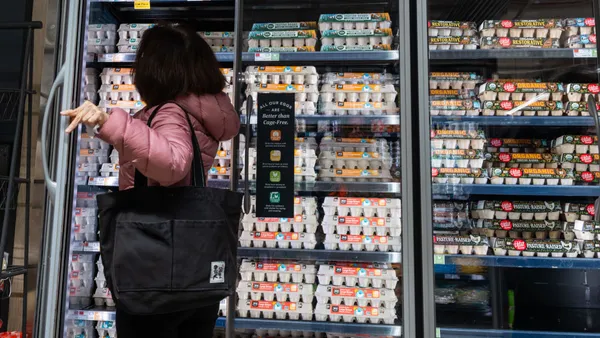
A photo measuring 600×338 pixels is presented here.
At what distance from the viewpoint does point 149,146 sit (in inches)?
39.0

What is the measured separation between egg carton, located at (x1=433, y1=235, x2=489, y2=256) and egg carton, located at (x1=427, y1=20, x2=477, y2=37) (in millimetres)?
1081

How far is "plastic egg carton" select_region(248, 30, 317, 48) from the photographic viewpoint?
7.53ft

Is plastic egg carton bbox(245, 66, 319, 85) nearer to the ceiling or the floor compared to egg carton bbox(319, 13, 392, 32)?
nearer to the floor

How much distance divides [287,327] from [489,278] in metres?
1.07

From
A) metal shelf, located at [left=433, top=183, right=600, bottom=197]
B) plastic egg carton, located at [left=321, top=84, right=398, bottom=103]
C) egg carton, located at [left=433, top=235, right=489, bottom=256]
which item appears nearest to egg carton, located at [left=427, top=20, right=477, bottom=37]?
plastic egg carton, located at [left=321, top=84, right=398, bottom=103]

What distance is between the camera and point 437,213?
87.2 inches

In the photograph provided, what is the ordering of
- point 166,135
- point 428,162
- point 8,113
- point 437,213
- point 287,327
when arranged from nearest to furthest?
1. point 166,135
2. point 428,162
3. point 287,327
4. point 437,213
5. point 8,113

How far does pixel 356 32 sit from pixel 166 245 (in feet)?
5.23

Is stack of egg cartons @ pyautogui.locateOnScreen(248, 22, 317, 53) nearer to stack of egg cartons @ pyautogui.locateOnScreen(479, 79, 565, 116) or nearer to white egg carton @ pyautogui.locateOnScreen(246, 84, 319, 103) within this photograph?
white egg carton @ pyautogui.locateOnScreen(246, 84, 319, 103)

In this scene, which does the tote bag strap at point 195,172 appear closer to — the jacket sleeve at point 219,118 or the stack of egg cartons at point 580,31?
the jacket sleeve at point 219,118

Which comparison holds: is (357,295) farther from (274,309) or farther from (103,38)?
(103,38)

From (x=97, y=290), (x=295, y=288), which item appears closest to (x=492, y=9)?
(x=295, y=288)

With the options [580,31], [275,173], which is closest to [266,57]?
[275,173]

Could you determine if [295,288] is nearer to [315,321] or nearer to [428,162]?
[315,321]
